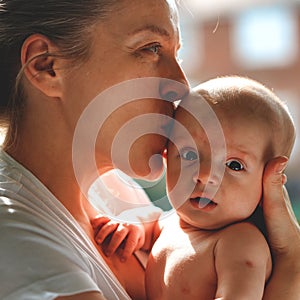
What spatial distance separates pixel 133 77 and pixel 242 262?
1.16ft

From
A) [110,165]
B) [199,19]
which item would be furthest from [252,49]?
[110,165]

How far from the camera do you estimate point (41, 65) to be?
113cm

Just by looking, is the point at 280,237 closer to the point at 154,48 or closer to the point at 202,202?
the point at 202,202

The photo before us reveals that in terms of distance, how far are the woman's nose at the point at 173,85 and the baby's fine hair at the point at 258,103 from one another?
30 mm

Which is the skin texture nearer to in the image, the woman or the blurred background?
the woman

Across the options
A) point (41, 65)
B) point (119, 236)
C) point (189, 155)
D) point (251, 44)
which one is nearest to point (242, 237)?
point (189, 155)

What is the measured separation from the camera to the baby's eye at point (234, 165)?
42.8 inches

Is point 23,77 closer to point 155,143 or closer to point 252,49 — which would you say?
point 155,143

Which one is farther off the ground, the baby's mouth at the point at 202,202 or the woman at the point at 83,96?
the woman at the point at 83,96

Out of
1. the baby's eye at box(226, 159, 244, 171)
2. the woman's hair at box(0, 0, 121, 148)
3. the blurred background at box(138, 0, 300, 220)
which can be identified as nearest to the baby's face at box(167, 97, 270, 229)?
the baby's eye at box(226, 159, 244, 171)

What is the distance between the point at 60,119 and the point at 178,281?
0.34 meters

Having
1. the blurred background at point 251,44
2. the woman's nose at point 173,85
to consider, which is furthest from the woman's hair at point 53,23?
the blurred background at point 251,44

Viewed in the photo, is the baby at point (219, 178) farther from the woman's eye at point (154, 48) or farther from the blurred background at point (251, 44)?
the blurred background at point (251, 44)

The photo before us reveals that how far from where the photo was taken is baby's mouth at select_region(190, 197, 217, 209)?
1.10 meters
